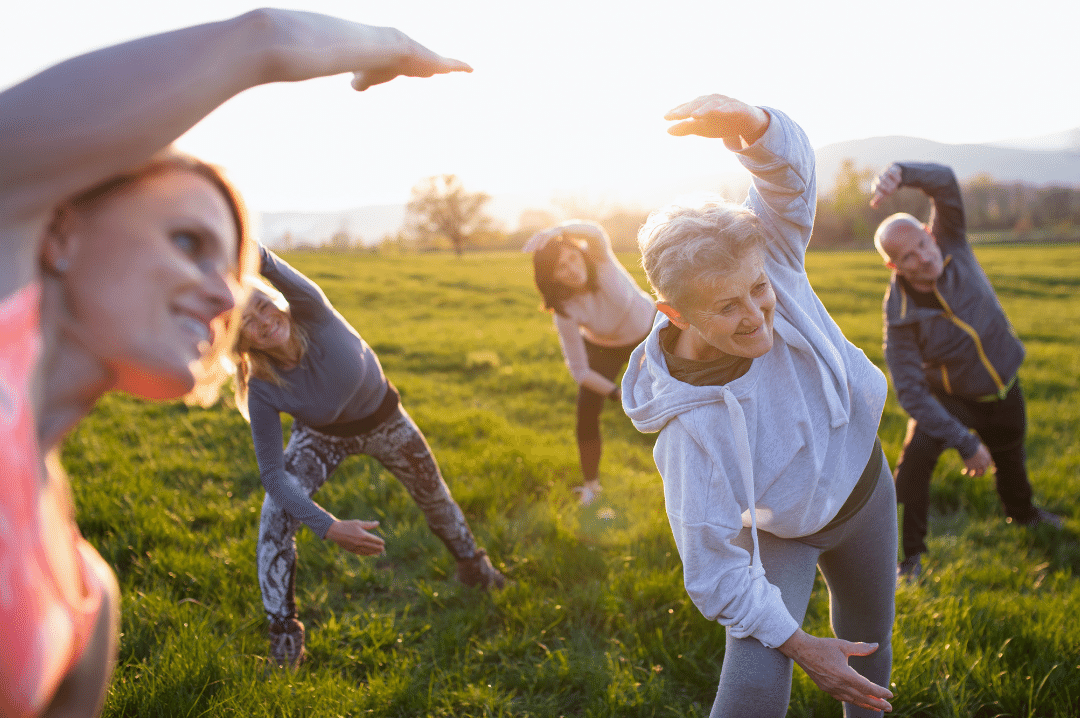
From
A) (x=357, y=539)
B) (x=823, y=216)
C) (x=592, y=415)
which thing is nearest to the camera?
(x=357, y=539)

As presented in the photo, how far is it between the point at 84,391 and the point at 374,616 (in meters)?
2.98

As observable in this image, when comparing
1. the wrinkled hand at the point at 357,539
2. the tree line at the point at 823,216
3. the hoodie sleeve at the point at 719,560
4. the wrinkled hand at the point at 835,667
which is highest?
the hoodie sleeve at the point at 719,560

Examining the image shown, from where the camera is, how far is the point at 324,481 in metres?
3.39

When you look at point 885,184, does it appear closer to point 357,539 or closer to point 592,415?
point 592,415

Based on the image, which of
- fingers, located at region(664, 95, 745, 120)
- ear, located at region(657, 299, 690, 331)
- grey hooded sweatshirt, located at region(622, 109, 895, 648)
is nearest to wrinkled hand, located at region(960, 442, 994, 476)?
grey hooded sweatshirt, located at region(622, 109, 895, 648)

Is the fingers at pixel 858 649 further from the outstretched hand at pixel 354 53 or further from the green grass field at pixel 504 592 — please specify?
the outstretched hand at pixel 354 53

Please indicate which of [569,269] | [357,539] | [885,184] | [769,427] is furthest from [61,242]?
[885,184]

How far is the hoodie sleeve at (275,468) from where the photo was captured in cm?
288

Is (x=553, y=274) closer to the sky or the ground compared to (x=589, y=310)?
closer to the sky

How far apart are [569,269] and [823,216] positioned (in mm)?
57626

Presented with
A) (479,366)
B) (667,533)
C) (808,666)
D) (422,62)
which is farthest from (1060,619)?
(479,366)

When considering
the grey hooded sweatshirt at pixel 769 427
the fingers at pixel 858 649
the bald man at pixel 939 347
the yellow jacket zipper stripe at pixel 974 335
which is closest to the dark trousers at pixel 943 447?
the bald man at pixel 939 347

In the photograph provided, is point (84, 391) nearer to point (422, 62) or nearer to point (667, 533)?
point (422, 62)

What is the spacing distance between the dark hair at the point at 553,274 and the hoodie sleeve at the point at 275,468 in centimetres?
225
